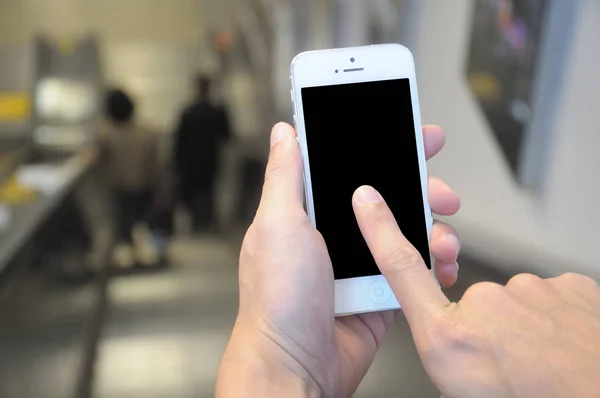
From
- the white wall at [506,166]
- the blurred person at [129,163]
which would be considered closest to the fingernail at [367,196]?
the white wall at [506,166]

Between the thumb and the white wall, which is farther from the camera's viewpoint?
the white wall

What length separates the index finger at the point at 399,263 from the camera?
307 mm

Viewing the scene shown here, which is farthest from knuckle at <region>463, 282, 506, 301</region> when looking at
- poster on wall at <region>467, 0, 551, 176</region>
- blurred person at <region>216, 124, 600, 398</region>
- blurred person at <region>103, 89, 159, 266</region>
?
blurred person at <region>103, 89, 159, 266</region>

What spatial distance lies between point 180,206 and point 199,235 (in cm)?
26

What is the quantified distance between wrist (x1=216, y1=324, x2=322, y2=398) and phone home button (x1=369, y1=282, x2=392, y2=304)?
0.07 m

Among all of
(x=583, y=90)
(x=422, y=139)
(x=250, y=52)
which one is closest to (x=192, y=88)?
(x=250, y=52)

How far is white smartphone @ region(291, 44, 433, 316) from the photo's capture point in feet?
1.37

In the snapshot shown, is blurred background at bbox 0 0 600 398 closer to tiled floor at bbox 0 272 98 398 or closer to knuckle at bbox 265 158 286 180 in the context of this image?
tiled floor at bbox 0 272 98 398

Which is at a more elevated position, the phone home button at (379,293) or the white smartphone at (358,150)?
the white smartphone at (358,150)

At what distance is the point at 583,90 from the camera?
0.77 meters

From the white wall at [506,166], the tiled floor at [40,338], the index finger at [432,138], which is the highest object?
the index finger at [432,138]

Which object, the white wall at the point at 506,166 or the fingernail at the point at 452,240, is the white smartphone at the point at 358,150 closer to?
the fingernail at the point at 452,240

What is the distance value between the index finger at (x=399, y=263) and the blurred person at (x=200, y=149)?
1449mm

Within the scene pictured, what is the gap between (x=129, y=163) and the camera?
6.27 feet
